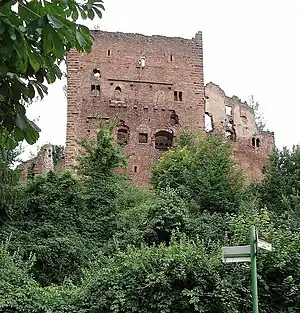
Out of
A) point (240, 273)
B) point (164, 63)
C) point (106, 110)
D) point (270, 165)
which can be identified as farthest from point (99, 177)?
point (164, 63)

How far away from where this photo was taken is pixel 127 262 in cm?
1412

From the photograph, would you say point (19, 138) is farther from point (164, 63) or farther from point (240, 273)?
point (164, 63)

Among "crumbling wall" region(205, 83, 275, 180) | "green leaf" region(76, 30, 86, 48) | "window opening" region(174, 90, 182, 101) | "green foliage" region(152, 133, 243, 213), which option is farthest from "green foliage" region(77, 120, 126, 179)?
"green leaf" region(76, 30, 86, 48)

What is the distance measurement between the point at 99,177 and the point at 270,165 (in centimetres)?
792

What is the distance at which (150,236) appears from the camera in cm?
1820

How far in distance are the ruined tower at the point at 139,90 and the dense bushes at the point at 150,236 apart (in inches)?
169

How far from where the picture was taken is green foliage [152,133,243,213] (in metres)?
22.0

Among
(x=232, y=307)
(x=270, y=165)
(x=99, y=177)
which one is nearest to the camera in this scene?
(x=232, y=307)

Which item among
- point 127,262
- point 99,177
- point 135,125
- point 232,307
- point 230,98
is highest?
point 230,98


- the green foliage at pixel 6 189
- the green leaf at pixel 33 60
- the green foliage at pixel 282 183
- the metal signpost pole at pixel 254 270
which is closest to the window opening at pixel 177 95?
the green foliage at pixel 282 183

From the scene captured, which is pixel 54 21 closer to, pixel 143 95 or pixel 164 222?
pixel 164 222

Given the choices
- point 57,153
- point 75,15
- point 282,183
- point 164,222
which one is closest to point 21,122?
point 75,15

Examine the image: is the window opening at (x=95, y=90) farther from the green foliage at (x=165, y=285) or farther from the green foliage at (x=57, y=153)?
the green foliage at (x=165, y=285)

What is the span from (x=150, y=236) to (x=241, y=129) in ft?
69.8
